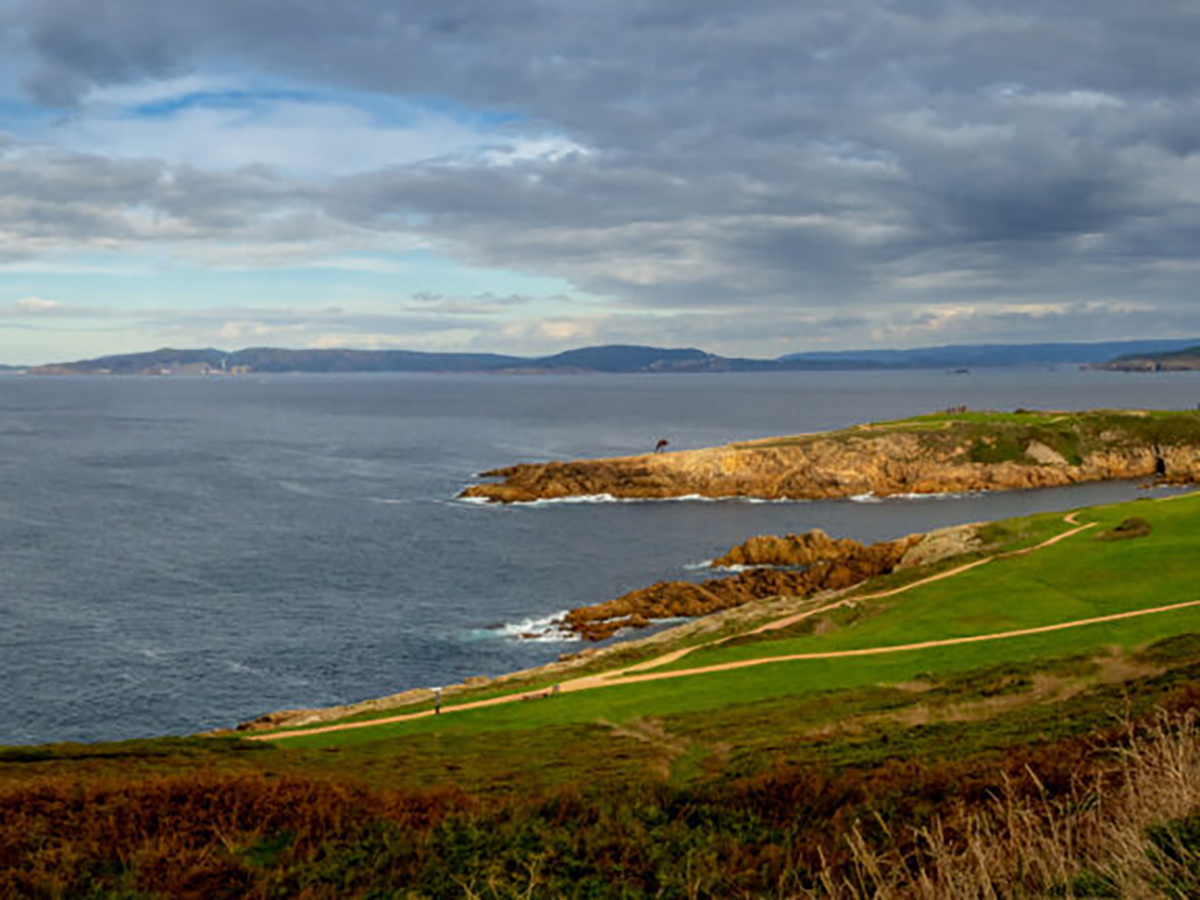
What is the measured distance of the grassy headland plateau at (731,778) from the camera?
454 inches

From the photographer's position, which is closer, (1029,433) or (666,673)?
(666,673)

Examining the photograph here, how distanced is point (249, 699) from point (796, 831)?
38067mm

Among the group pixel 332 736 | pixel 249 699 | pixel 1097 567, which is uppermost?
pixel 1097 567

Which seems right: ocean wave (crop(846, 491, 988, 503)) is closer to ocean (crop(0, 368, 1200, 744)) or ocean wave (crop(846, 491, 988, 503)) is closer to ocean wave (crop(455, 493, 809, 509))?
ocean (crop(0, 368, 1200, 744))

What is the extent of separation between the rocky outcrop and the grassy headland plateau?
15.7 meters

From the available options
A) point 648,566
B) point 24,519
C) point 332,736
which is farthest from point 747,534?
point 24,519

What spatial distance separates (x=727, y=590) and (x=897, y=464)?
60.4 meters

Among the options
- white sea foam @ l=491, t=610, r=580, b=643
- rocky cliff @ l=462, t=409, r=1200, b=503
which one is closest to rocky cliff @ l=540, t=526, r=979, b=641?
white sea foam @ l=491, t=610, r=580, b=643

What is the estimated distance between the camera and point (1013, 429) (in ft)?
413

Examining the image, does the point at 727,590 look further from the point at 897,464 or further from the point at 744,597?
the point at 897,464

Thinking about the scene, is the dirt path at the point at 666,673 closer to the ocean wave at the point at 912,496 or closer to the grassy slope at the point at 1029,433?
the ocean wave at the point at 912,496

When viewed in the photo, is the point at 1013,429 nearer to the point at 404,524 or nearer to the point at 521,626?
the point at 404,524

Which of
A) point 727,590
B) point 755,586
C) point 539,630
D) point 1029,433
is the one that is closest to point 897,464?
point 1029,433

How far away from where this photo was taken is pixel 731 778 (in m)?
18.7
